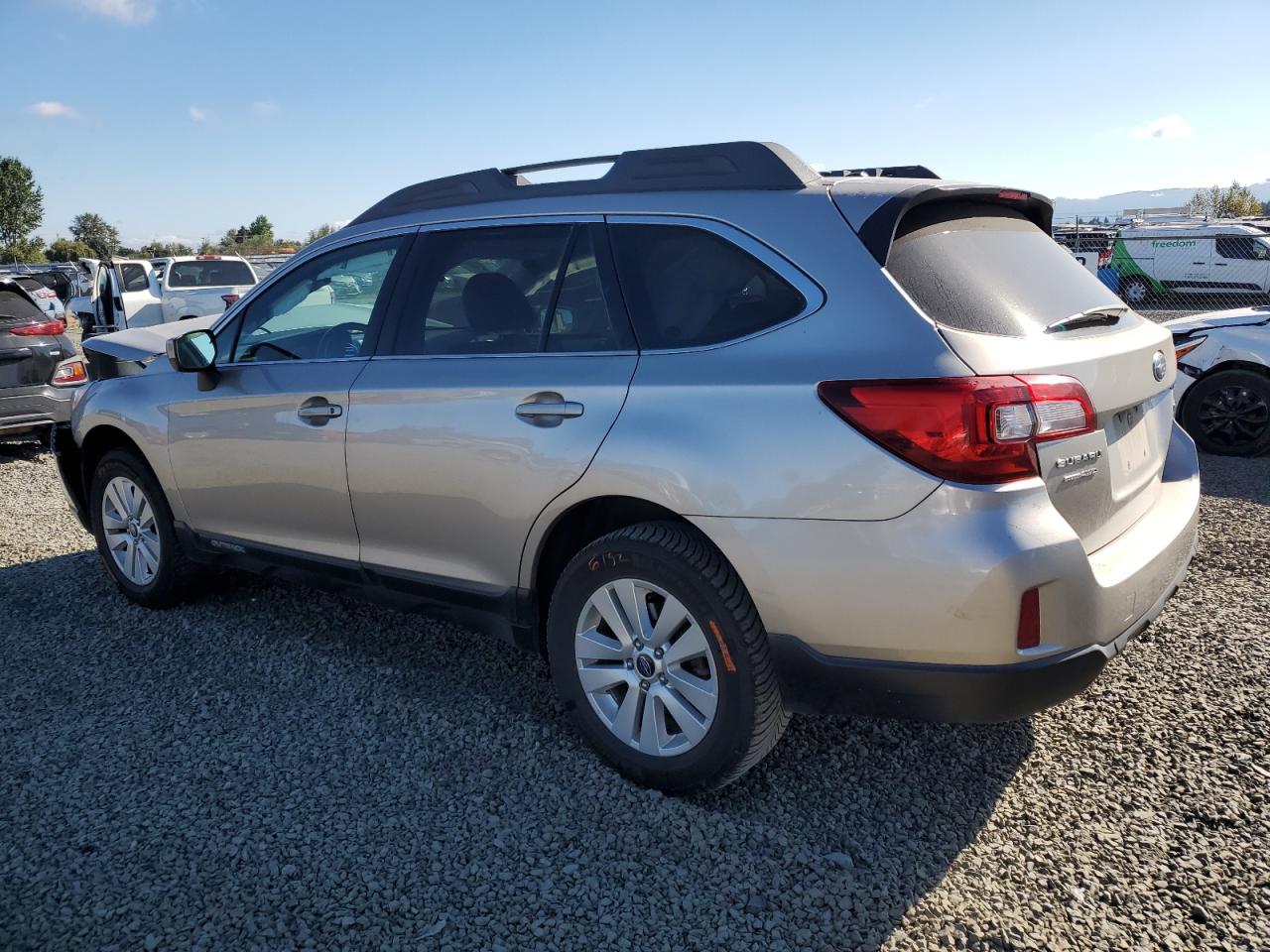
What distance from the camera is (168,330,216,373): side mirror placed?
13.1 feet

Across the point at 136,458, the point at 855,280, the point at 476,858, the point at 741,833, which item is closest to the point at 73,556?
the point at 136,458

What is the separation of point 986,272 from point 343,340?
7.66ft

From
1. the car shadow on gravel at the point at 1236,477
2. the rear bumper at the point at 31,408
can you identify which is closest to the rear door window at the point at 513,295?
the car shadow on gravel at the point at 1236,477

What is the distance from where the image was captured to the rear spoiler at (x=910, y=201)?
2.53 meters

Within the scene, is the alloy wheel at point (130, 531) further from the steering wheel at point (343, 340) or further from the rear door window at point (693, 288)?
the rear door window at point (693, 288)

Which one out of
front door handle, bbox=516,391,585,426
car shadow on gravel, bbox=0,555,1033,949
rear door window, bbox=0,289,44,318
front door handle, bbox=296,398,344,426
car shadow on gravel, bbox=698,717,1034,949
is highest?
rear door window, bbox=0,289,44,318

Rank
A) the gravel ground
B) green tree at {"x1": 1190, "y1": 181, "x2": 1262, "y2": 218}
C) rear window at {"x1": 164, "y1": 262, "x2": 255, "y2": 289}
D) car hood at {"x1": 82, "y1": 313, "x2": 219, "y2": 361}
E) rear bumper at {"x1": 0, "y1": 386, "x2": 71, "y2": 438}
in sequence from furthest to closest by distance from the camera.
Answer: green tree at {"x1": 1190, "y1": 181, "x2": 1262, "y2": 218} < rear window at {"x1": 164, "y1": 262, "x2": 255, "y2": 289} < rear bumper at {"x1": 0, "y1": 386, "x2": 71, "y2": 438} < car hood at {"x1": 82, "y1": 313, "x2": 219, "y2": 361} < the gravel ground

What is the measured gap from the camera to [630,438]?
2734 mm

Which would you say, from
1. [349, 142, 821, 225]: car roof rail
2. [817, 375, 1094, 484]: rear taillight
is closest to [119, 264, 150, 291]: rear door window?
[349, 142, 821, 225]: car roof rail

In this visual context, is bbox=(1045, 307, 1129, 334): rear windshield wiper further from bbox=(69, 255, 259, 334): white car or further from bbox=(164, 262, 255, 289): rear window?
bbox=(164, 262, 255, 289): rear window

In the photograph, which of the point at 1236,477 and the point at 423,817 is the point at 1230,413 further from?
the point at 423,817

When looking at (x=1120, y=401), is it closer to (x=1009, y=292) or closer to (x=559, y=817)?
(x=1009, y=292)

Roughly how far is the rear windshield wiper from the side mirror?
126 inches

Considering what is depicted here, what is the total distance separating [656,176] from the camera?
3.01 m
